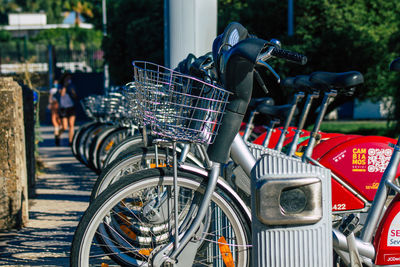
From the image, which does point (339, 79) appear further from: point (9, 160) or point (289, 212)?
point (9, 160)

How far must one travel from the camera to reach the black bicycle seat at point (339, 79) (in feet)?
13.4

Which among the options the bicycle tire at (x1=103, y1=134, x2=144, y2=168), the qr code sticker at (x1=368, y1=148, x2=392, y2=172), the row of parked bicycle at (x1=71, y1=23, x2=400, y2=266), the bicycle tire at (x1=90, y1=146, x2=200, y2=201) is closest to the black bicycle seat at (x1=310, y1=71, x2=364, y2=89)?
the row of parked bicycle at (x1=71, y1=23, x2=400, y2=266)

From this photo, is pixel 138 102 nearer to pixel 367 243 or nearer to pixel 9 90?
pixel 367 243

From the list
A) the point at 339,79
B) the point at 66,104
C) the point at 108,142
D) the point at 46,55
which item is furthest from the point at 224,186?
the point at 46,55

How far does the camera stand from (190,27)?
504 centimetres

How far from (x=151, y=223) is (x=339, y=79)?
1515 mm

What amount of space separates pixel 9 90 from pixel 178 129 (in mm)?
3170

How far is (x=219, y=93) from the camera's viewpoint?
9.49 ft

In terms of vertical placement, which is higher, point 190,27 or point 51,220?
point 190,27

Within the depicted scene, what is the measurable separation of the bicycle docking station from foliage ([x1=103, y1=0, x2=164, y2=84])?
49.1 feet

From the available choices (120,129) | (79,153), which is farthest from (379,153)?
(79,153)

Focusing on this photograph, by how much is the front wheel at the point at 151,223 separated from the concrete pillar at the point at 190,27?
64.6 inches

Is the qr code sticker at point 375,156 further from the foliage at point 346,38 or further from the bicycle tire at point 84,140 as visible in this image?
the foliage at point 346,38

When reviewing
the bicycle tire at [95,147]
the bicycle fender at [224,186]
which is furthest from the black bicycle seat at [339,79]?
the bicycle tire at [95,147]
